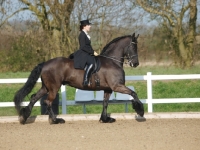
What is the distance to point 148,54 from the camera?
2605cm

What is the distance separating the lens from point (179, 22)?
24.2 meters

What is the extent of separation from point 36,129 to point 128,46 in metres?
2.77

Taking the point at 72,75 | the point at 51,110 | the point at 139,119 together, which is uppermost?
the point at 72,75

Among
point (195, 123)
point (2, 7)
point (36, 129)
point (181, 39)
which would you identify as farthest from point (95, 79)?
point (181, 39)

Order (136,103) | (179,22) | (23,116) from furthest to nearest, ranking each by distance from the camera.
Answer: (179,22), (23,116), (136,103)

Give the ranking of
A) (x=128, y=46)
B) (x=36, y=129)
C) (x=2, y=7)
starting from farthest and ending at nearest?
(x=2, y=7) → (x=128, y=46) → (x=36, y=129)

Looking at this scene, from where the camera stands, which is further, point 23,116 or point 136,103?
point 23,116

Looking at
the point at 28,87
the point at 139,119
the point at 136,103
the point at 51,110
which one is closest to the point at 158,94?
the point at 139,119

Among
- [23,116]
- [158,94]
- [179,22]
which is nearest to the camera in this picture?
[23,116]

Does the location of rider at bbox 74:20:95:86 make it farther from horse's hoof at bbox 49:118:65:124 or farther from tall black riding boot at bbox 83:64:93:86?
horse's hoof at bbox 49:118:65:124

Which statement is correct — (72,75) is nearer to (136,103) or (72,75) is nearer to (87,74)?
(87,74)

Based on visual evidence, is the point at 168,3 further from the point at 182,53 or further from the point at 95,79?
the point at 95,79

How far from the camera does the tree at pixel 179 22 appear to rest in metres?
23.5

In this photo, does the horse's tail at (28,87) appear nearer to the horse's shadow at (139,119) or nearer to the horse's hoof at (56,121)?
the horse's hoof at (56,121)
